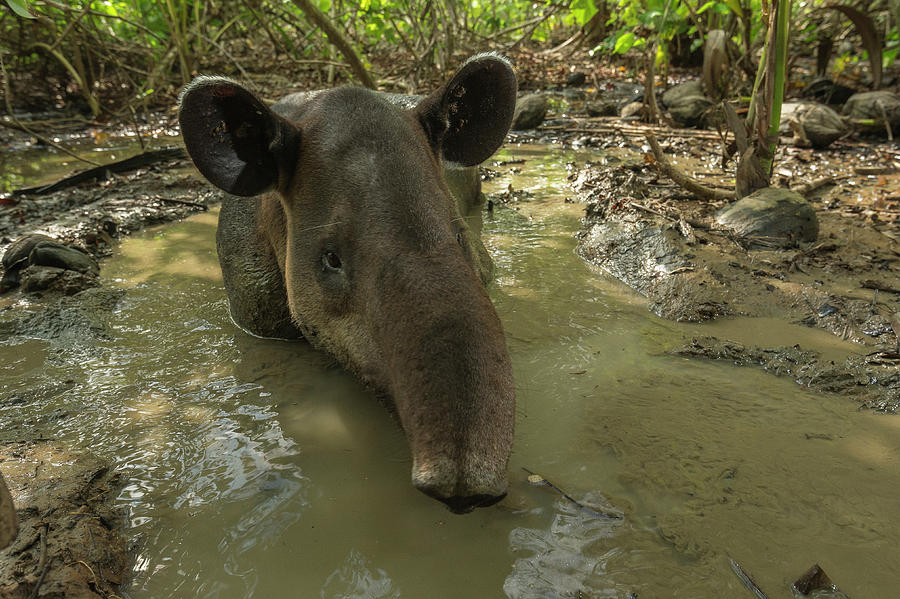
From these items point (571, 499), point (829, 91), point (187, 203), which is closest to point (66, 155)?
point (187, 203)

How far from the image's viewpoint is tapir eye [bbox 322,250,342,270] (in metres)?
2.73

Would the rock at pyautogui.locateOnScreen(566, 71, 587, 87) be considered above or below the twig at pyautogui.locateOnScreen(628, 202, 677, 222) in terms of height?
above

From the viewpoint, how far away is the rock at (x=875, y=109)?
7.91 m

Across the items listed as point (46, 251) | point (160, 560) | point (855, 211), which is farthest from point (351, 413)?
point (855, 211)

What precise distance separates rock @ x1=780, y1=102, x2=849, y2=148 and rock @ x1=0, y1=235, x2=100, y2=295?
785cm

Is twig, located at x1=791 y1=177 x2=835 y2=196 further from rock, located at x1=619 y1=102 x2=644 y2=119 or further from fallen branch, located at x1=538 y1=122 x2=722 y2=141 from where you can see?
rock, located at x1=619 y1=102 x2=644 y2=119

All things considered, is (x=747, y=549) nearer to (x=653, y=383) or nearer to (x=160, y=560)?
(x=653, y=383)

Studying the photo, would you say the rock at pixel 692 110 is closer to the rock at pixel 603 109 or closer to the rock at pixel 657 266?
the rock at pixel 603 109

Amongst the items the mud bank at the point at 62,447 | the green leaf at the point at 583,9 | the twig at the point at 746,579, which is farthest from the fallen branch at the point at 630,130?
the twig at the point at 746,579

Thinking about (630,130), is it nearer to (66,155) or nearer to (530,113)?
(530,113)

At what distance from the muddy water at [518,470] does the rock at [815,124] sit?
17.2ft

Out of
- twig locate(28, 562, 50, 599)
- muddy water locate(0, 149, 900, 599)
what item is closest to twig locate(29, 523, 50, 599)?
twig locate(28, 562, 50, 599)

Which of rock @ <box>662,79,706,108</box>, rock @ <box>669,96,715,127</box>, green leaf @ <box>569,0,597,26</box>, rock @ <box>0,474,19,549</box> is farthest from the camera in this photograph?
rock @ <box>662,79,706,108</box>

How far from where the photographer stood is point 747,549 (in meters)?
2.06
